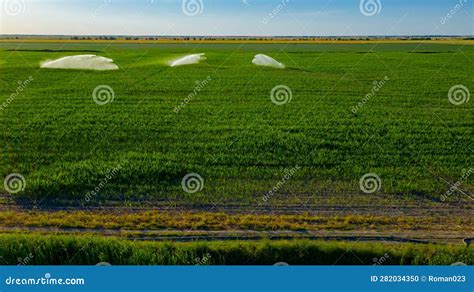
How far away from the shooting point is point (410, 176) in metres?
8.30

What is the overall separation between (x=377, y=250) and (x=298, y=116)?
24.8 ft

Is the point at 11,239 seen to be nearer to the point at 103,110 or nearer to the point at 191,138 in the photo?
the point at 191,138

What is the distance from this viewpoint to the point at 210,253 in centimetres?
526

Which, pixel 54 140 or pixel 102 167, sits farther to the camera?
pixel 54 140

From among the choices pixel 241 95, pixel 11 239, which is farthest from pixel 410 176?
pixel 241 95
